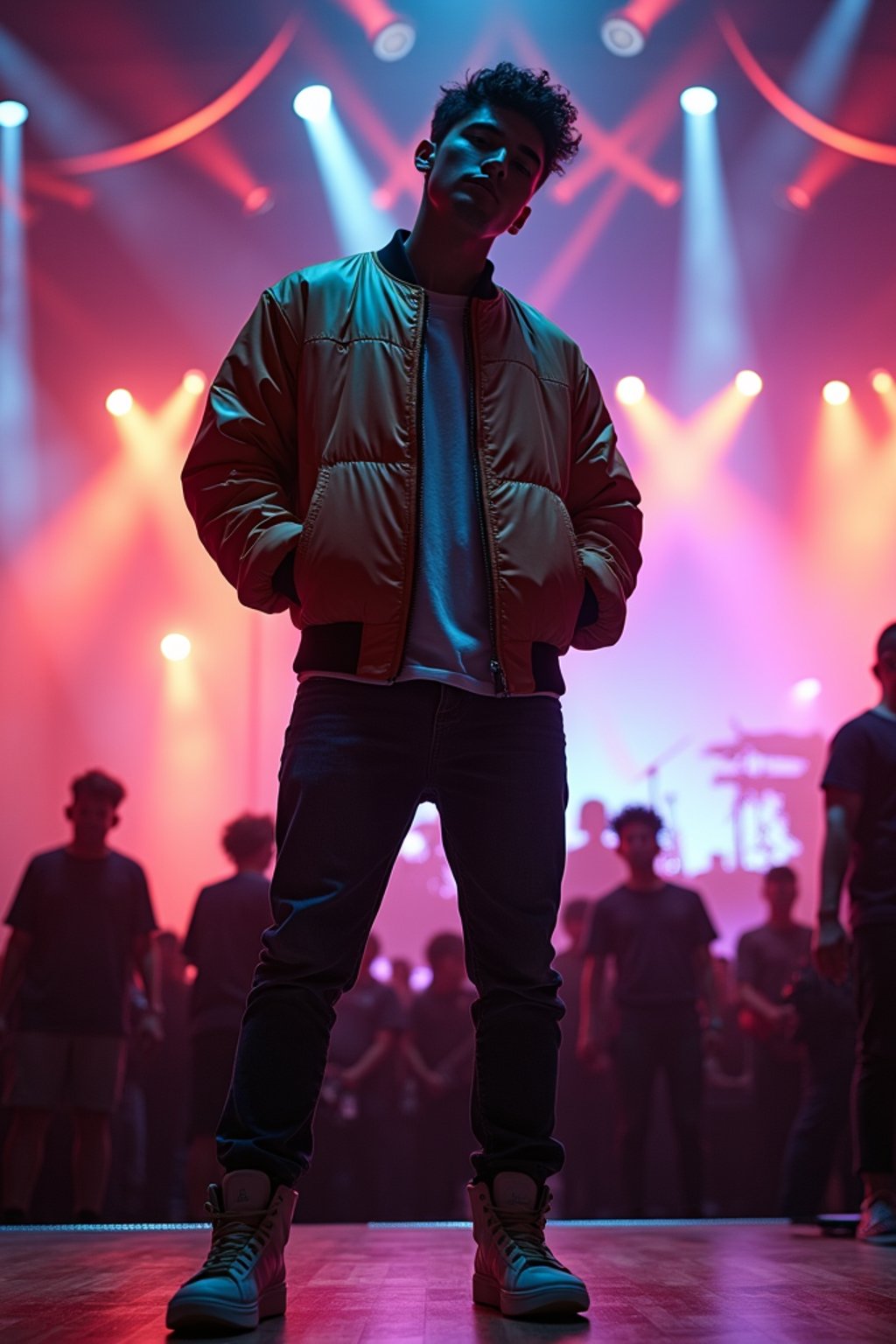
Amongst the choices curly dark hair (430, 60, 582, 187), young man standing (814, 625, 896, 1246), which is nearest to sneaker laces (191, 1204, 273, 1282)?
curly dark hair (430, 60, 582, 187)

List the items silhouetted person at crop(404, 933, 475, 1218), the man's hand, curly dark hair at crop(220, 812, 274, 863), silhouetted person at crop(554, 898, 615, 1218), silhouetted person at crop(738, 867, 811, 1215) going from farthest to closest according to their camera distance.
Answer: silhouetted person at crop(554, 898, 615, 1218), silhouetted person at crop(404, 933, 475, 1218), silhouetted person at crop(738, 867, 811, 1215), curly dark hair at crop(220, 812, 274, 863), the man's hand

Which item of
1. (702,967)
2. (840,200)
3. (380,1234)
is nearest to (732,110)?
(840,200)

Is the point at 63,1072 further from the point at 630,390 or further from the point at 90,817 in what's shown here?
the point at 630,390

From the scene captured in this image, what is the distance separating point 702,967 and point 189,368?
18.6ft

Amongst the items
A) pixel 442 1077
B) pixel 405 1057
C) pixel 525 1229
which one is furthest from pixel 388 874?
pixel 405 1057

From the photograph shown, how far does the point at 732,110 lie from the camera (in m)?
7.62

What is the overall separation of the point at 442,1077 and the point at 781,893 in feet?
4.93

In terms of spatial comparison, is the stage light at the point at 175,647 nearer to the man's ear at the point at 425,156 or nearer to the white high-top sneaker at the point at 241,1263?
the man's ear at the point at 425,156

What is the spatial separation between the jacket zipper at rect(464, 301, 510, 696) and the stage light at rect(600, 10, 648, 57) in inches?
236

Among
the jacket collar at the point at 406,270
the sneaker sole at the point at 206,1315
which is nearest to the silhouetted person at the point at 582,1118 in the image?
the jacket collar at the point at 406,270

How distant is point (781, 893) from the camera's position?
5039 millimetres

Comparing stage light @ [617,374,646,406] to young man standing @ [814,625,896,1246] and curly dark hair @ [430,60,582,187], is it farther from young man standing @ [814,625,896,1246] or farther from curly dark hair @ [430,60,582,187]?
curly dark hair @ [430,60,582,187]

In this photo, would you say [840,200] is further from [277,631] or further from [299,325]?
[299,325]

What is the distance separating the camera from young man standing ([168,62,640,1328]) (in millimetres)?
1568
